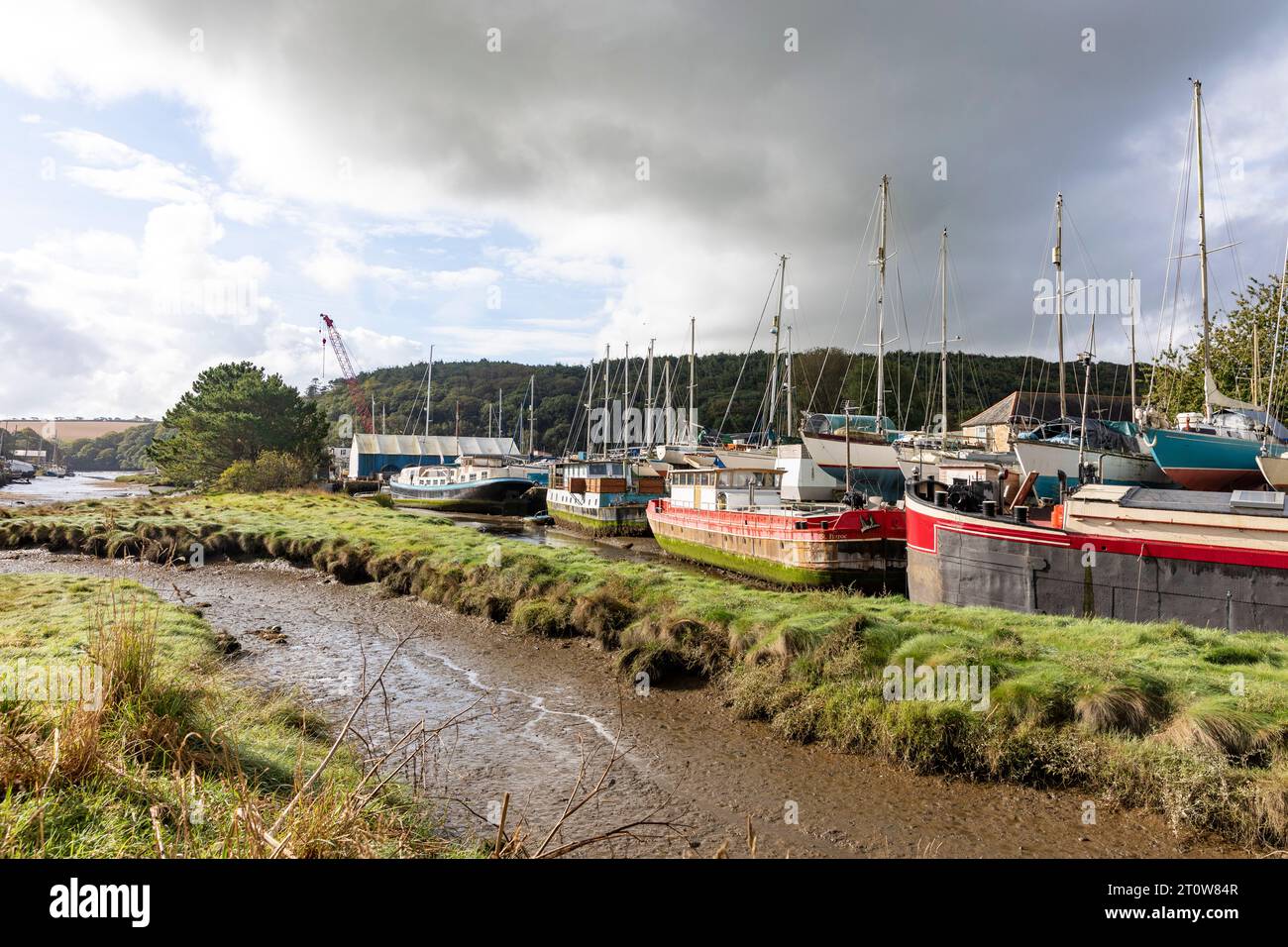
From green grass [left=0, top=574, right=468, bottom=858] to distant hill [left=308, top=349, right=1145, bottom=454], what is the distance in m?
66.0

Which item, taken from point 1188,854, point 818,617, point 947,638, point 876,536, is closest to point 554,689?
point 818,617

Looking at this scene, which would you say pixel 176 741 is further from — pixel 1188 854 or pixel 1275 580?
pixel 1275 580

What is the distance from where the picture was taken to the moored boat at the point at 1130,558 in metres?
12.2

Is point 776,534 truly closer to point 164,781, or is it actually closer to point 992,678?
point 992,678

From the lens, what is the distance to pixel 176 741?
5746 millimetres

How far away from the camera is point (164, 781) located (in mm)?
4711

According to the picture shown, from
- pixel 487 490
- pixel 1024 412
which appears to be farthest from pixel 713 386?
pixel 487 490

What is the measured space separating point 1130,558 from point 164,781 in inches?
623

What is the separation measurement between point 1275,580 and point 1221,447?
1236 centimetres

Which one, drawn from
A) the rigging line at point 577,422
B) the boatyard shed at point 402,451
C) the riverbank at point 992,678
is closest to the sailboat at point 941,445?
the riverbank at point 992,678
